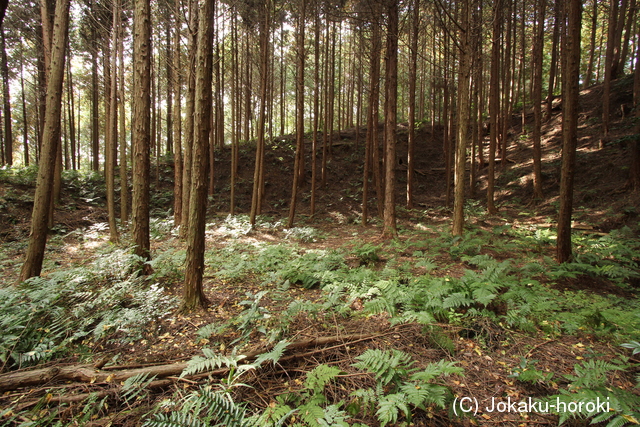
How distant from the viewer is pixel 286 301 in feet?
15.6

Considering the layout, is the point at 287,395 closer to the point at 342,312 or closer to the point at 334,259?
the point at 342,312

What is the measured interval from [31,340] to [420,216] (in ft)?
45.2

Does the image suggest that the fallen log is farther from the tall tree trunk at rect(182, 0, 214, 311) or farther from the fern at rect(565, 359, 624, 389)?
the fern at rect(565, 359, 624, 389)

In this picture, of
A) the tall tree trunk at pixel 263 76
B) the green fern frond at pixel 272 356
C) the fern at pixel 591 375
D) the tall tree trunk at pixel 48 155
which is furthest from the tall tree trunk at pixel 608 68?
the tall tree trunk at pixel 48 155

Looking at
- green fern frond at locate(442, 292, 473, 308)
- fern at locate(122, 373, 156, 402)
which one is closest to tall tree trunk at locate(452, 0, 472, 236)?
green fern frond at locate(442, 292, 473, 308)

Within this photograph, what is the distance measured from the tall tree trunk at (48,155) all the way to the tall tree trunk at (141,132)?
3.94 feet

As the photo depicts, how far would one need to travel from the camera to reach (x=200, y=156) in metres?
4.21

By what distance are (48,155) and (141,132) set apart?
1582 mm

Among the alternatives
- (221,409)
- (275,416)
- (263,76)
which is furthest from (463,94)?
(221,409)

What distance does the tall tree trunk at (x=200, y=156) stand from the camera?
4.11 m

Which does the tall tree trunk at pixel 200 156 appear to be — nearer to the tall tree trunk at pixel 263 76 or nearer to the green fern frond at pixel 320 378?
the green fern frond at pixel 320 378

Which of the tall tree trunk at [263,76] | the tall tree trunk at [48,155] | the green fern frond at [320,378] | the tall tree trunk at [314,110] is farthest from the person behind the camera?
the tall tree trunk at [314,110]

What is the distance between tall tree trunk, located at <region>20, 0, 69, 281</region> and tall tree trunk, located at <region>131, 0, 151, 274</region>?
3.94ft

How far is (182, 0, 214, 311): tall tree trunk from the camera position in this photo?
4105mm
